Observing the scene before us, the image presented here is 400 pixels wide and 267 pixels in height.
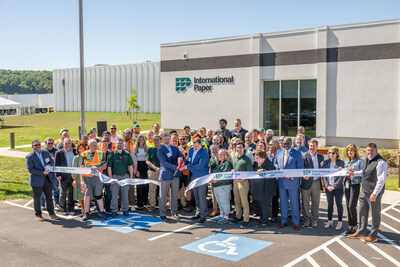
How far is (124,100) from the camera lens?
60969mm

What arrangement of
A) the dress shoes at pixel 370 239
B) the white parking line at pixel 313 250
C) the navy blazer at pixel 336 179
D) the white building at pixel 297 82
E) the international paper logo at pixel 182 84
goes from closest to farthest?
the white parking line at pixel 313 250
the dress shoes at pixel 370 239
the navy blazer at pixel 336 179
the white building at pixel 297 82
the international paper logo at pixel 182 84

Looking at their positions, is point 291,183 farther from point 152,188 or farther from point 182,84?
point 182,84

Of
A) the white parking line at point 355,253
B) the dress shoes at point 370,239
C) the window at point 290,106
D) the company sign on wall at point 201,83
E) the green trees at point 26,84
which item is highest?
the green trees at point 26,84

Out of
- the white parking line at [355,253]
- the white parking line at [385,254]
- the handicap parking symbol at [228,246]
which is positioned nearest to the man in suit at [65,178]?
the handicap parking symbol at [228,246]

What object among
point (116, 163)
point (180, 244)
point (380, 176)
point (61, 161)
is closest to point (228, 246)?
point (180, 244)

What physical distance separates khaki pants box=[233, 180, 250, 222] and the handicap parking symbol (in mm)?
918

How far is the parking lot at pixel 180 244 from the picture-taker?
7289mm

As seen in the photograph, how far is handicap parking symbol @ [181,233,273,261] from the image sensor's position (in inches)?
299

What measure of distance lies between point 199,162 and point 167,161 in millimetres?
794

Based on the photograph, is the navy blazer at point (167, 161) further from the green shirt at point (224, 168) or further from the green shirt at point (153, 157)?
the green shirt at point (224, 168)

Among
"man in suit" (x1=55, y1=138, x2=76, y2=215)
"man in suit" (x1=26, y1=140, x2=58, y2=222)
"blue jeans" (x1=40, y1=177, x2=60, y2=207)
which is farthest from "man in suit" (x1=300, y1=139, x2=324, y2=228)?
"blue jeans" (x1=40, y1=177, x2=60, y2=207)

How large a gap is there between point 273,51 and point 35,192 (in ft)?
51.0

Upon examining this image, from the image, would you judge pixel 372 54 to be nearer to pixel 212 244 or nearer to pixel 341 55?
pixel 341 55

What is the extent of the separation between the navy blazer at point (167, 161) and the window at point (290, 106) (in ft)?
42.6
